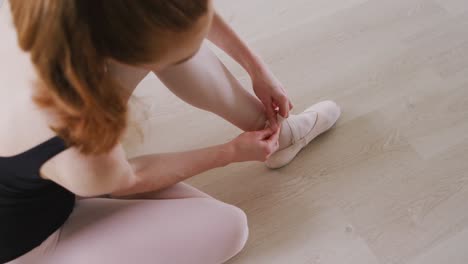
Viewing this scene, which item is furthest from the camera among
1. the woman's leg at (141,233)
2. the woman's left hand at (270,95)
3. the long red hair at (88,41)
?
the woman's left hand at (270,95)

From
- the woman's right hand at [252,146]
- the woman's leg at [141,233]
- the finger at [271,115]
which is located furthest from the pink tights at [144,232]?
the finger at [271,115]

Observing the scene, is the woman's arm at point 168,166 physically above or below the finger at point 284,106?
above

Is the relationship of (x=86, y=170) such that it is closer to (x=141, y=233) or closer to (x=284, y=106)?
(x=141, y=233)

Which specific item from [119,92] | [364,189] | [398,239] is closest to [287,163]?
[364,189]

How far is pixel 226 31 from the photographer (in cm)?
91

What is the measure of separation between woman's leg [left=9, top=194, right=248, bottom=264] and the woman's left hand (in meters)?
0.24

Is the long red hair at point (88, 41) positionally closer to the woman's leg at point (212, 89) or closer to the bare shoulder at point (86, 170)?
the bare shoulder at point (86, 170)

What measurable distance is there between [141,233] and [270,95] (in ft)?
1.31

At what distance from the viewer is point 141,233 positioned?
76 cm

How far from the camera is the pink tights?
74 centimetres

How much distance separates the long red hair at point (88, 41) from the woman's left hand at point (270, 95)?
0.50 m

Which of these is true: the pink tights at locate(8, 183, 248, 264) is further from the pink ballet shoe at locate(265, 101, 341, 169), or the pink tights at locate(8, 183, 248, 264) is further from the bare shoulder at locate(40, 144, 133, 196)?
Result: the pink ballet shoe at locate(265, 101, 341, 169)

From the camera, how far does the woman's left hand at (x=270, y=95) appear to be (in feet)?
3.15

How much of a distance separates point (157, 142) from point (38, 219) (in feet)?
1.46
